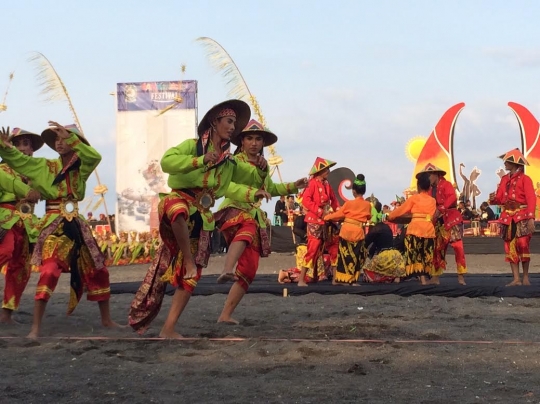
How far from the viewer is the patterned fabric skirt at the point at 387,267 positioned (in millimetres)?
11242

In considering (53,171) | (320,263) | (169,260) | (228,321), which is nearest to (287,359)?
(169,260)

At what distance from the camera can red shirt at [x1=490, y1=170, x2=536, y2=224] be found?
404 inches

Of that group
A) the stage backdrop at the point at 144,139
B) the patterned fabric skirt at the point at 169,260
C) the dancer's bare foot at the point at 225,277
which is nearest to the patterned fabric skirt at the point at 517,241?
the dancer's bare foot at the point at 225,277

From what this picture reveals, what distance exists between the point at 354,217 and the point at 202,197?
16.1 ft

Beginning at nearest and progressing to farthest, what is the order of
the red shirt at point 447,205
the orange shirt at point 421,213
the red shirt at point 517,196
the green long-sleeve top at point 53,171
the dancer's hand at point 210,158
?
the dancer's hand at point 210,158, the green long-sleeve top at point 53,171, the red shirt at point 517,196, the orange shirt at point 421,213, the red shirt at point 447,205

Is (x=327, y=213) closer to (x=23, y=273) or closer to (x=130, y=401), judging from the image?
(x=23, y=273)

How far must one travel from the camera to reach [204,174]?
6.02 meters

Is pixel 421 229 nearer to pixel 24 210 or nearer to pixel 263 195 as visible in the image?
pixel 263 195

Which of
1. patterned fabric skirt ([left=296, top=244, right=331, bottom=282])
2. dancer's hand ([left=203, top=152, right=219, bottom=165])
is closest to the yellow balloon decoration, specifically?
patterned fabric skirt ([left=296, top=244, right=331, bottom=282])

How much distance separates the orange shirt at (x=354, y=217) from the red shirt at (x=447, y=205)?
0.97 metres

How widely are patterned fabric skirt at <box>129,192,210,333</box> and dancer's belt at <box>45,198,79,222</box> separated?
2.56 ft

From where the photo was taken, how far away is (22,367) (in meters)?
5.04

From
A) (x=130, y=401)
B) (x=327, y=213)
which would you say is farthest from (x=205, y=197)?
(x=327, y=213)

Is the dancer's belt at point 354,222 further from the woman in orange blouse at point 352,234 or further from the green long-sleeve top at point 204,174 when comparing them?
the green long-sleeve top at point 204,174
